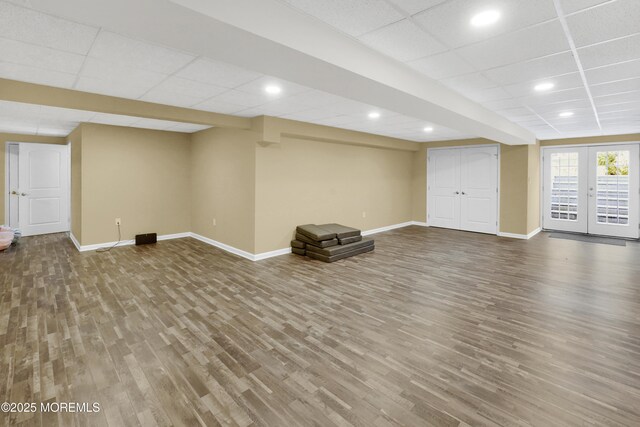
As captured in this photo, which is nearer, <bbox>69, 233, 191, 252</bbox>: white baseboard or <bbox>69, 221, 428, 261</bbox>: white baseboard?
<bbox>69, 221, 428, 261</bbox>: white baseboard

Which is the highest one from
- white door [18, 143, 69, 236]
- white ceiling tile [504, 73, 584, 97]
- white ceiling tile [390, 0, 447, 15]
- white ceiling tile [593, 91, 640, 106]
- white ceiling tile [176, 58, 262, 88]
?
white ceiling tile [593, 91, 640, 106]

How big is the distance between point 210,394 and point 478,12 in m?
2.92

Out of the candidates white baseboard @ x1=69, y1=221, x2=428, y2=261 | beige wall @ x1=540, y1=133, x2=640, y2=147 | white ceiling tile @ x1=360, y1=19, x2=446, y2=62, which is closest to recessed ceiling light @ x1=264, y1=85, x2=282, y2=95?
white ceiling tile @ x1=360, y1=19, x2=446, y2=62

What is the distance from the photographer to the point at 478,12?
6.39 feet

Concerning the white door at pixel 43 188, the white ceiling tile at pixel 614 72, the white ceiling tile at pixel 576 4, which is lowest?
the white door at pixel 43 188

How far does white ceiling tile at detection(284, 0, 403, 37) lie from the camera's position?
186cm

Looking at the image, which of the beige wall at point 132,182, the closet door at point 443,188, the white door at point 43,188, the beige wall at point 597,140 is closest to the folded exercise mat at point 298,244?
the beige wall at point 132,182

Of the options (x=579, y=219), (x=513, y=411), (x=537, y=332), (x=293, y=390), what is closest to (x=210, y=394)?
(x=293, y=390)

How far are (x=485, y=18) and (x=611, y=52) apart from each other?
4.54 feet

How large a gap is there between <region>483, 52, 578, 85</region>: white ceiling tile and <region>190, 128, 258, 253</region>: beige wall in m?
3.46

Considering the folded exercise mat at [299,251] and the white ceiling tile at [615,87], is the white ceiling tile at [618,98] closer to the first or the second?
the white ceiling tile at [615,87]

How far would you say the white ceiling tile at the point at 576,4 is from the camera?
183 centimetres

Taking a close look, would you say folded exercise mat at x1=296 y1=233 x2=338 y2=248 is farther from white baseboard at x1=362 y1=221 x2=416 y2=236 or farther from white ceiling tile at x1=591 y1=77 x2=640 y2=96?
white ceiling tile at x1=591 y1=77 x2=640 y2=96

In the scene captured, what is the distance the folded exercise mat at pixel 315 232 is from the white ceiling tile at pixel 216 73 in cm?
277
